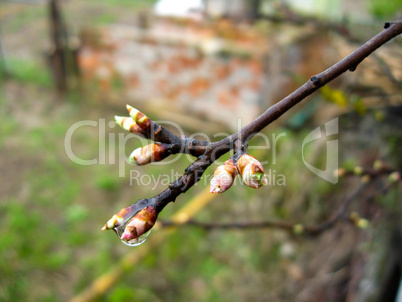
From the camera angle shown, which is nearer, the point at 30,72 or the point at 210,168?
the point at 210,168

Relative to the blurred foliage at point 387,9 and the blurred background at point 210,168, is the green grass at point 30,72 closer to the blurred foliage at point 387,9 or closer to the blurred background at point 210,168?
the blurred background at point 210,168

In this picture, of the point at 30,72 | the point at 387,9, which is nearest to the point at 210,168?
the point at 387,9

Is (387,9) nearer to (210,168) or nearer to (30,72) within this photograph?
(210,168)

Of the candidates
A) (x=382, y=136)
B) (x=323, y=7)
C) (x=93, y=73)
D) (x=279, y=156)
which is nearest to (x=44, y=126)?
(x=93, y=73)

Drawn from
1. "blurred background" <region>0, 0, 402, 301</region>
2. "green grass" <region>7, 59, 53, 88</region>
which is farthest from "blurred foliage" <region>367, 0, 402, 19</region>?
"green grass" <region>7, 59, 53, 88</region>

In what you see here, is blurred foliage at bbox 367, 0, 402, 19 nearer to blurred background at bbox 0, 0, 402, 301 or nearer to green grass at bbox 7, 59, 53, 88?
blurred background at bbox 0, 0, 402, 301

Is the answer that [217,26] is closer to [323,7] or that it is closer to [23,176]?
[23,176]

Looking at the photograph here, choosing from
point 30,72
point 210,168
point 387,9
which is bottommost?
point 210,168

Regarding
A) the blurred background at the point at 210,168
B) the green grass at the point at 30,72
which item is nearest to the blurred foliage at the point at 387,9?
the blurred background at the point at 210,168
